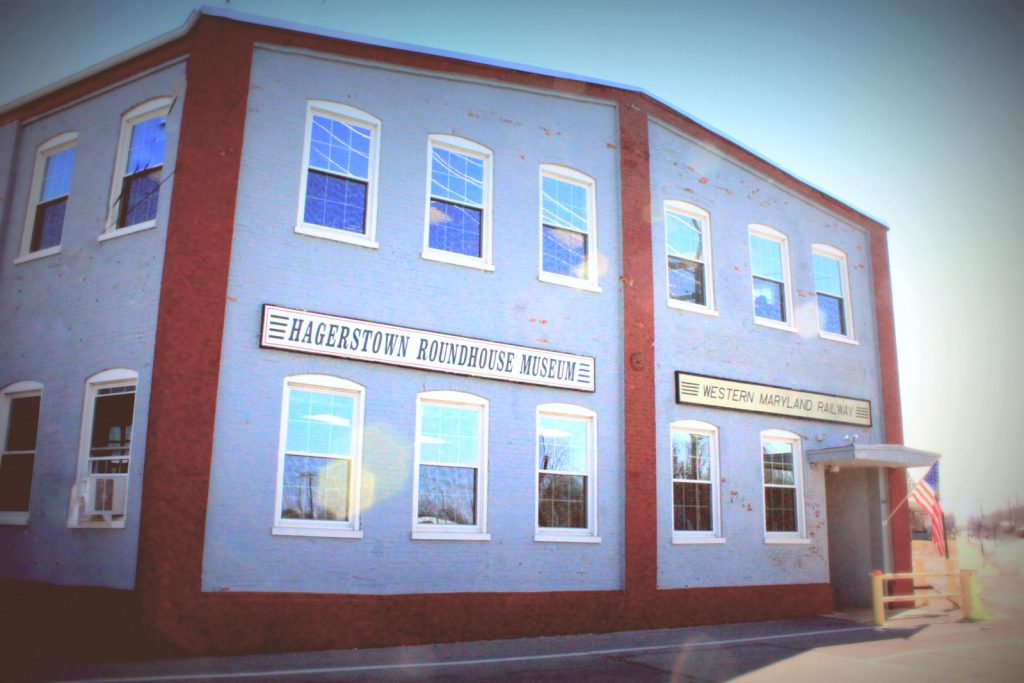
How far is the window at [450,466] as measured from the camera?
1102 centimetres

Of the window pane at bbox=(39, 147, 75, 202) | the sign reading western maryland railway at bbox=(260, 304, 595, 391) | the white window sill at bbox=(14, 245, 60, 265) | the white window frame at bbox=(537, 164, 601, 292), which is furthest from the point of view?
the white window frame at bbox=(537, 164, 601, 292)

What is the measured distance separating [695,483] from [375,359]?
6.42 meters

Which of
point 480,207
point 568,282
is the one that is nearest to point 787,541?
point 568,282

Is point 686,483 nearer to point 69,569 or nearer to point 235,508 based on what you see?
point 235,508

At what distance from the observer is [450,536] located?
10961mm

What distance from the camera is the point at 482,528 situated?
11320mm

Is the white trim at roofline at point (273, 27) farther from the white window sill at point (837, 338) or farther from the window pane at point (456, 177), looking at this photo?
the white window sill at point (837, 338)

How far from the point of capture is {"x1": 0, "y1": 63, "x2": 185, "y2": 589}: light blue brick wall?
9898mm

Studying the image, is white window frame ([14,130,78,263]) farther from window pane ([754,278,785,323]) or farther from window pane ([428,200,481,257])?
window pane ([754,278,785,323])

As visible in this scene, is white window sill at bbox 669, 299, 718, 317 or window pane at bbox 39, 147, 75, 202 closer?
window pane at bbox 39, 147, 75, 202

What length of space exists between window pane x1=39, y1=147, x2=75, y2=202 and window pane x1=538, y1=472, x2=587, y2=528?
8787 mm

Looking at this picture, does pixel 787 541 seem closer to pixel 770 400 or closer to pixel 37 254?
pixel 770 400

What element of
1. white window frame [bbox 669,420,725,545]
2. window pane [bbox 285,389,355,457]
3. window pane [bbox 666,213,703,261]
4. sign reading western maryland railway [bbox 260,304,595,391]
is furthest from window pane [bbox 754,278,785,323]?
window pane [bbox 285,389,355,457]

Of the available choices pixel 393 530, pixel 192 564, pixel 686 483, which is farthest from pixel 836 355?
pixel 192 564
